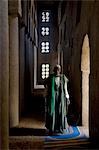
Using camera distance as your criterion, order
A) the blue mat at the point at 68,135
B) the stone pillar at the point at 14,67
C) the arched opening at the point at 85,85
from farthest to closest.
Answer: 1. the arched opening at the point at 85,85
2. the stone pillar at the point at 14,67
3. the blue mat at the point at 68,135

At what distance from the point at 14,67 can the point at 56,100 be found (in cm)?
197

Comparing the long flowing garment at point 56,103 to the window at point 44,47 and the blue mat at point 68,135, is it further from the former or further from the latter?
the window at point 44,47

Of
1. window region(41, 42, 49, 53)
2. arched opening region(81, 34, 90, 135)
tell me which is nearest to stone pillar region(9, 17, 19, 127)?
arched opening region(81, 34, 90, 135)

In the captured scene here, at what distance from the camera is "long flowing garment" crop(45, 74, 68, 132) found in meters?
10.1

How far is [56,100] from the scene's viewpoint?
33.6 feet

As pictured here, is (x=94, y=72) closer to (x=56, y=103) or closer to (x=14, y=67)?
(x=56, y=103)

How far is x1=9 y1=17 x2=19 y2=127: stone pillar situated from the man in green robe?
5.44 ft

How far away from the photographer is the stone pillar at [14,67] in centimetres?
1134

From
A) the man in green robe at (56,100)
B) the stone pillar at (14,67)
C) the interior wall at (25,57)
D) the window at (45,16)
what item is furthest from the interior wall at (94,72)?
the window at (45,16)

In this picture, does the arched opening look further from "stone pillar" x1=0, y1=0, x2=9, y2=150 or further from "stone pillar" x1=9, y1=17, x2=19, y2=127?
"stone pillar" x1=0, y1=0, x2=9, y2=150

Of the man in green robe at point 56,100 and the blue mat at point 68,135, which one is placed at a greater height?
the man in green robe at point 56,100

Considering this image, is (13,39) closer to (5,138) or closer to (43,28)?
(5,138)

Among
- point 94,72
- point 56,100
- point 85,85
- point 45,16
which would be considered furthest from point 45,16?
point 94,72

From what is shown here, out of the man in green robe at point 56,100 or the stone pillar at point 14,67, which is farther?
the stone pillar at point 14,67
